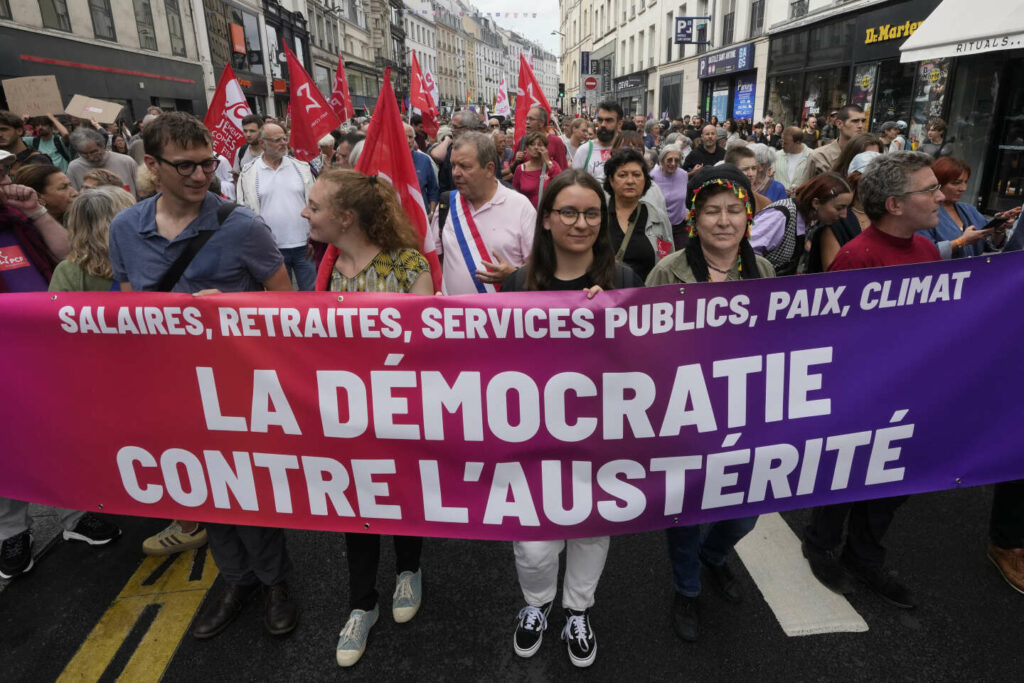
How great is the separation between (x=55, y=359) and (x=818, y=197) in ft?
12.6

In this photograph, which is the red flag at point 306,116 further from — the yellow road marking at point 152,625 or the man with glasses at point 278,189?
the yellow road marking at point 152,625

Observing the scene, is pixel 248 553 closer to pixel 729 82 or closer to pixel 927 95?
pixel 927 95

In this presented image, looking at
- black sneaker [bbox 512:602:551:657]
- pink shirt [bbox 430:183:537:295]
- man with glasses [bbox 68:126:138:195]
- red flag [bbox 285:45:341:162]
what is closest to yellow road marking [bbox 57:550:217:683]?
black sneaker [bbox 512:602:551:657]

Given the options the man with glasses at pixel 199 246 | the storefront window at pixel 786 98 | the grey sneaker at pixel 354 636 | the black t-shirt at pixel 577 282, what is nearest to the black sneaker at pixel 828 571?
the black t-shirt at pixel 577 282

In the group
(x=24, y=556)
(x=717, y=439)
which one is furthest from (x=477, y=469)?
(x=24, y=556)

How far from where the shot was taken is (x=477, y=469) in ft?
7.70

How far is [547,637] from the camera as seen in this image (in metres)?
2.72

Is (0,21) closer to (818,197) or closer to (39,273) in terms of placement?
(39,273)

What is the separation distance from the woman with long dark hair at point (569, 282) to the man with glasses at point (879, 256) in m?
1.07

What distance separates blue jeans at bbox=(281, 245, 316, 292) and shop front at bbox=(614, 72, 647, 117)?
3059cm

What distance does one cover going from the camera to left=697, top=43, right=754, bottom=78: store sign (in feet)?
72.2

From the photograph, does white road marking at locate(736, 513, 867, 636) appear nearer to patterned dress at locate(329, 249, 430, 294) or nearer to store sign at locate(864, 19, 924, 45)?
patterned dress at locate(329, 249, 430, 294)

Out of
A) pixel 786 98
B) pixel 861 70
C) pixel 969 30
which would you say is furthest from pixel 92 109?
pixel 786 98

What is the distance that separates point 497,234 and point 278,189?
10.2 feet
